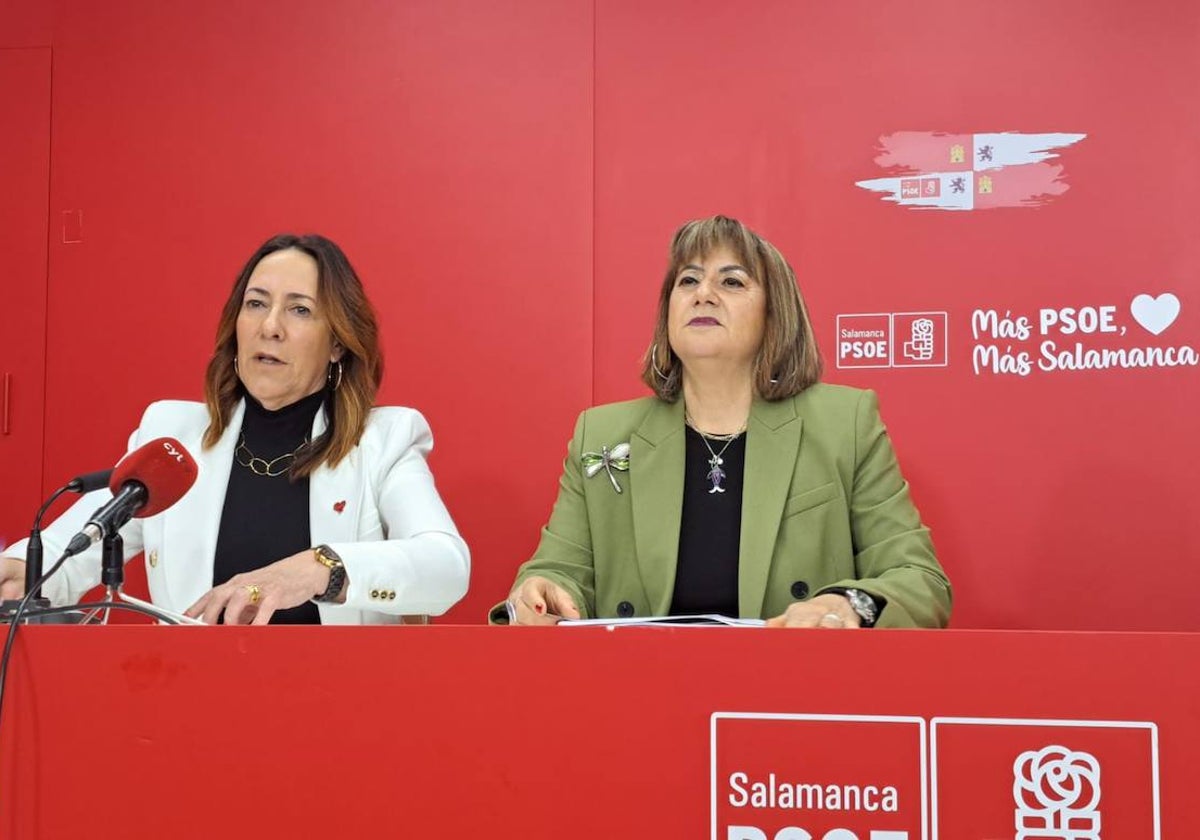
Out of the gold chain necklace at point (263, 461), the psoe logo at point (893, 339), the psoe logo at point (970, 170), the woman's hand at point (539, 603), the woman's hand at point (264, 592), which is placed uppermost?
the psoe logo at point (970, 170)

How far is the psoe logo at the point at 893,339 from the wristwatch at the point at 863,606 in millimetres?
1156

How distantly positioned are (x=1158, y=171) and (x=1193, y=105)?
160mm

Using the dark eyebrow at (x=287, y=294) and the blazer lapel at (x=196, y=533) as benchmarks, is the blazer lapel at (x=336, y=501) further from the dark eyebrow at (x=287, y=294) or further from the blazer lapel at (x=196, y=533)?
the dark eyebrow at (x=287, y=294)

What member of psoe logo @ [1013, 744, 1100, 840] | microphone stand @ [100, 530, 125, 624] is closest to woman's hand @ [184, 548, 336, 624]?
microphone stand @ [100, 530, 125, 624]

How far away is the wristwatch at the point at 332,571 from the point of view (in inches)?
74.8

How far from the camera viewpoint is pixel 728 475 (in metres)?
2.33

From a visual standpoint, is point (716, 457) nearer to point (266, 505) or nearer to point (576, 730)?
point (266, 505)

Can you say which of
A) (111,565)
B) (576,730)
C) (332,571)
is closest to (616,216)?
(332,571)

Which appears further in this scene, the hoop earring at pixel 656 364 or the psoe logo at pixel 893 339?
the psoe logo at pixel 893 339

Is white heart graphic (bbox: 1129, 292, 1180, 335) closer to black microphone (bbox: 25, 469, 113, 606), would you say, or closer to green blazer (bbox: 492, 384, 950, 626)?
green blazer (bbox: 492, 384, 950, 626)

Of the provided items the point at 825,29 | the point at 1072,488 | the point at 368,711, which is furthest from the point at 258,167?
the point at 368,711

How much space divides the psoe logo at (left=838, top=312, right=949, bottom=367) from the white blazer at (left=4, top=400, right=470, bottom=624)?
41.2 inches

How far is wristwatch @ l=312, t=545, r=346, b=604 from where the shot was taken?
1.90m

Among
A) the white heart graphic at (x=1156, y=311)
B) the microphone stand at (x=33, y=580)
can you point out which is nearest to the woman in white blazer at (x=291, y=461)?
the microphone stand at (x=33, y=580)
